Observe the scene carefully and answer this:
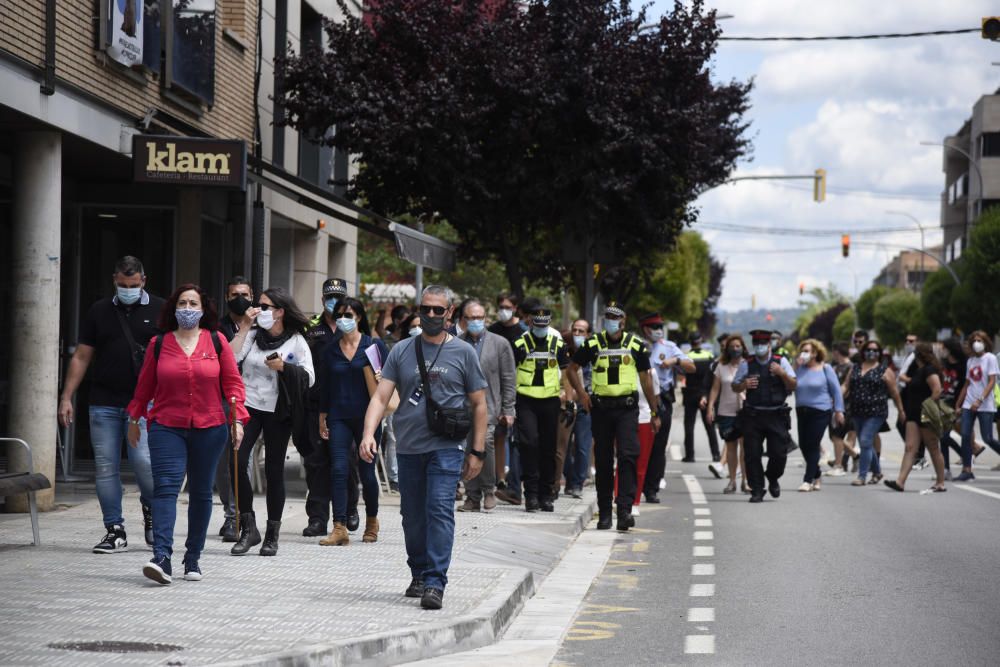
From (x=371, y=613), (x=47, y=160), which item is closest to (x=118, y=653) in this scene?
(x=371, y=613)

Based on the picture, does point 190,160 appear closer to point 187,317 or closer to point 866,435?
point 187,317

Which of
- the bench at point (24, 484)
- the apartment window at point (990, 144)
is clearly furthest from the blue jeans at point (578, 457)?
→ the apartment window at point (990, 144)

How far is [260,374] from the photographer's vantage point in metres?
10.6

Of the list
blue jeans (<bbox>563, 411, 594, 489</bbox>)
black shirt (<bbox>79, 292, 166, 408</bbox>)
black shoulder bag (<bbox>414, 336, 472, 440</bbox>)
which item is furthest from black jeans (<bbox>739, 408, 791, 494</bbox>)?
black shoulder bag (<bbox>414, 336, 472, 440</bbox>)

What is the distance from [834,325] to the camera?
604ft

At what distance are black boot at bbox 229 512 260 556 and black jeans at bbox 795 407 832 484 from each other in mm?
9228

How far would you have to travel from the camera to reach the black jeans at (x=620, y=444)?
13.6 meters

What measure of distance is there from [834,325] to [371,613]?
180m

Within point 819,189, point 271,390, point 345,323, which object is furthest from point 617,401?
point 819,189

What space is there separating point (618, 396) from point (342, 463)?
10.3 feet

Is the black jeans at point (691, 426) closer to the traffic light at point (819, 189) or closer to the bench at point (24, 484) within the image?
the bench at point (24, 484)

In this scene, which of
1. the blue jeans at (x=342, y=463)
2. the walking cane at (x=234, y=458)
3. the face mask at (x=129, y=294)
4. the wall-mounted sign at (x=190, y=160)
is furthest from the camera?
the wall-mounted sign at (x=190, y=160)

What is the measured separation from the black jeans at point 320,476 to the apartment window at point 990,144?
251 ft

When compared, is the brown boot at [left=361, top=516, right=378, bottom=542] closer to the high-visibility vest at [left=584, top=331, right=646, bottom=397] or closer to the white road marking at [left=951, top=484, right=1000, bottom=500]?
the high-visibility vest at [left=584, top=331, right=646, bottom=397]
